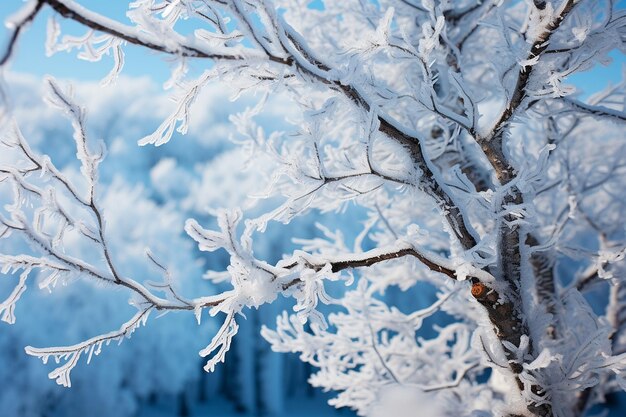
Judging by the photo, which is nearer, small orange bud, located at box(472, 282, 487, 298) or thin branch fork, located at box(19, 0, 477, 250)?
thin branch fork, located at box(19, 0, 477, 250)

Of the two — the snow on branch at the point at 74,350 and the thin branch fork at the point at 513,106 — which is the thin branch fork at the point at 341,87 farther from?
the snow on branch at the point at 74,350

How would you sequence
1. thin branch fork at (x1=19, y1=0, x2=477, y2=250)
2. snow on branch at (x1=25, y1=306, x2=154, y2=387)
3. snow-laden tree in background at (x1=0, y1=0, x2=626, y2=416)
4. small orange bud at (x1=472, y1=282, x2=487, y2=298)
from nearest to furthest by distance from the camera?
thin branch fork at (x1=19, y1=0, x2=477, y2=250) → snow-laden tree in background at (x1=0, y1=0, x2=626, y2=416) → snow on branch at (x1=25, y1=306, x2=154, y2=387) → small orange bud at (x1=472, y1=282, x2=487, y2=298)

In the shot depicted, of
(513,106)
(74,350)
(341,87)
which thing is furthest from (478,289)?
(74,350)

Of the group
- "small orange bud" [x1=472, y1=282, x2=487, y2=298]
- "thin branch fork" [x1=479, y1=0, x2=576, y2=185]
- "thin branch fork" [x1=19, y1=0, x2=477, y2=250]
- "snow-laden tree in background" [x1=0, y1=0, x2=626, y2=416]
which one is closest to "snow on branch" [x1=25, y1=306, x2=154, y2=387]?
"snow-laden tree in background" [x1=0, y1=0, x2=626, y2=416]

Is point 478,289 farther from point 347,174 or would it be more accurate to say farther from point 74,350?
point 74,350

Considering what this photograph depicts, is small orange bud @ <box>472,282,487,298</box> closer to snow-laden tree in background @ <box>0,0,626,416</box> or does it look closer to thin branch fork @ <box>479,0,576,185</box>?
snow-laden tree in background @ <box>0,0,626,416</box>

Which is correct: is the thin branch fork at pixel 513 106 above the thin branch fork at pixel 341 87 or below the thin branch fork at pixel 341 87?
above

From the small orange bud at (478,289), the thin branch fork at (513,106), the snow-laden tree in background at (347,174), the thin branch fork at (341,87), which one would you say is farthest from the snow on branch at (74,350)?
the thin branch fork at (513,106)

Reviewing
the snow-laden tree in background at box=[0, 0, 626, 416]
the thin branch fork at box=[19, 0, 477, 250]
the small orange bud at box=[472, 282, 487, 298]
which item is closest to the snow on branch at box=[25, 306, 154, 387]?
the snow-laden tree in background at box=[0, 0, 626, 416]

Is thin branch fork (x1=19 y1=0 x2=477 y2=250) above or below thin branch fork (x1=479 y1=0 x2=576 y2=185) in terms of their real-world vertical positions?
below

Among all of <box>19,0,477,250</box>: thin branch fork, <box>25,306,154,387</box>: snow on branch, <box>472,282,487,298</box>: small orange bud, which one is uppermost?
<box>19,0,477,250</box>: thin branch fork

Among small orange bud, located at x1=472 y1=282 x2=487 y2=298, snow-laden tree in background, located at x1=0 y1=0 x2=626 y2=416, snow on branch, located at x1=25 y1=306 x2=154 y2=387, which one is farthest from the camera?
small orange bud, located at x1=472 y1=282 x2=487 y2=298

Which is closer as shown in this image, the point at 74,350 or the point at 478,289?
the point at 74,350

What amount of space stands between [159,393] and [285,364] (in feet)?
13.5
